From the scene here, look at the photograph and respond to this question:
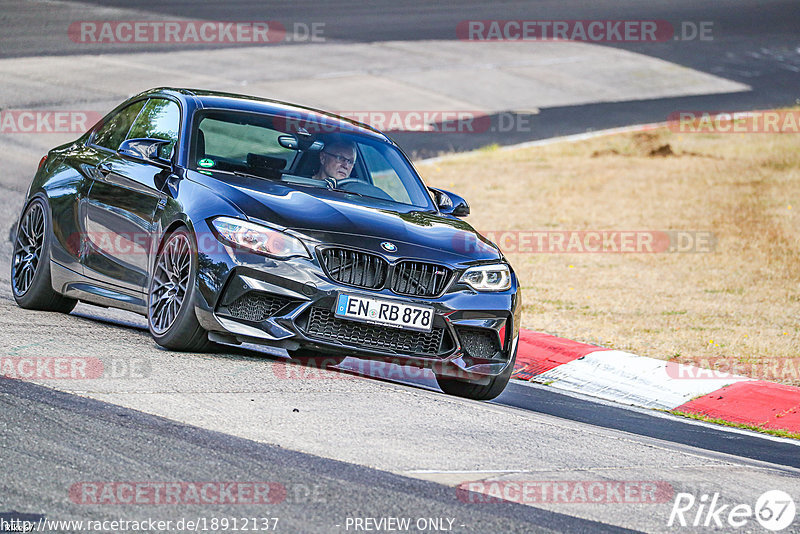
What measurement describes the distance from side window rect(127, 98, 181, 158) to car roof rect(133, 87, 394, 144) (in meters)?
0.08

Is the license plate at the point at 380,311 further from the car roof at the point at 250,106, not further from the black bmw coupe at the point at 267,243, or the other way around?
the car roof at the point at 250,106

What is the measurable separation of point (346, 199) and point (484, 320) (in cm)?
116

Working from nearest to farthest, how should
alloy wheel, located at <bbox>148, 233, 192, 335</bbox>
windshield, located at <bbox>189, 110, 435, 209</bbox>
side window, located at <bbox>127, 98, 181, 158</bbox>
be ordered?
alloy wheel, located at <bbox>148, 233, 192, 335</bbox> → windshield, located at <bbox>189, 110, 435, 209</bbox> → side window, located at <bbox>127, 98, 181, 158</bbox>

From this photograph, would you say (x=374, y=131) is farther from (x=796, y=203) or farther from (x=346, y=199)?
(x=796, y=203)

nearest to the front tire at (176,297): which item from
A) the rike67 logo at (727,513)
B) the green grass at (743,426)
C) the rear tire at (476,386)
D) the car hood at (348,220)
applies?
the car hood at (348,220)

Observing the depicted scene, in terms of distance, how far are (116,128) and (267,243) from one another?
2.53 meters

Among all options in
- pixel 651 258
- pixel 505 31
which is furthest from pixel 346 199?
pixel 505 31

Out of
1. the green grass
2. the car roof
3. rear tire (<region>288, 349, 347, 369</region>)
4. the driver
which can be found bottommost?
the green grass

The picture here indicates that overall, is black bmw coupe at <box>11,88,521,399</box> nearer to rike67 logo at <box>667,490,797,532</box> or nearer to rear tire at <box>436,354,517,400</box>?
rear tire at <box>436,354,517,400</box>

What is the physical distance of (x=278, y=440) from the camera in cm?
549

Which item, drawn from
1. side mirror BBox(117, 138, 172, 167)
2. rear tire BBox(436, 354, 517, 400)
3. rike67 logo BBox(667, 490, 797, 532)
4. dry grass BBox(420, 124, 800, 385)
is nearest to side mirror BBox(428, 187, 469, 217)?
rear tire BBox(436, 354, 517, 400)

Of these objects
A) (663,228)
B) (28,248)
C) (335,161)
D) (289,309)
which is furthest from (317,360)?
(663,228)

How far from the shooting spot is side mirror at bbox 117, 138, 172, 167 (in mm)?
7613

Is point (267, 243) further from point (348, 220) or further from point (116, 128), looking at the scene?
point (116, 128)
